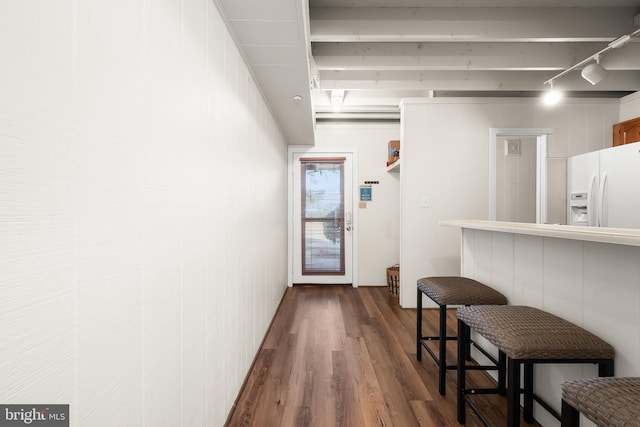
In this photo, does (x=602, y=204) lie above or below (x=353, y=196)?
below

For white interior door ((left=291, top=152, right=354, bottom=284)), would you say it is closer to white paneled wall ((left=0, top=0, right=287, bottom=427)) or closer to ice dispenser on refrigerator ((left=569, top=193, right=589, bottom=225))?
ice dispenser on refrigerator ((left=569, top=193, right=589, bottom=225))

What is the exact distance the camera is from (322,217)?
4.82 meters

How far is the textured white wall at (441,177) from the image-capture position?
3693 mm

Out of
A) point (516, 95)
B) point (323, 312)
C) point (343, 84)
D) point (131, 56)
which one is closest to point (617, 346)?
point (131, 56)

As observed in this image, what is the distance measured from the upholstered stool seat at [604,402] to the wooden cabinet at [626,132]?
151 inches

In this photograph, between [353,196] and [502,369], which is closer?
[502,369]

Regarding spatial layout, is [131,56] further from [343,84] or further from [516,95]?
[516,95]

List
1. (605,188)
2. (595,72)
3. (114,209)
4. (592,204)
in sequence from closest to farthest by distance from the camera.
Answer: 1. (114,209)
2. (595,72)
3. (605,188)
4. (592,204)

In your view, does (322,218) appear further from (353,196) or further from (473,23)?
Answer: (473,23)

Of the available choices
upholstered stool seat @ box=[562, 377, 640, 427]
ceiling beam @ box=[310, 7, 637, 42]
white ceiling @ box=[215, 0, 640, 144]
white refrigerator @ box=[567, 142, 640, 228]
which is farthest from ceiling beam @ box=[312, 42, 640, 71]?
upholstered stool seat @ box=[562, 377, 640, 427]

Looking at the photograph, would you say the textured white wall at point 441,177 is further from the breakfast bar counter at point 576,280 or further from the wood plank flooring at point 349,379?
the breakfast bar counter at point 576,280

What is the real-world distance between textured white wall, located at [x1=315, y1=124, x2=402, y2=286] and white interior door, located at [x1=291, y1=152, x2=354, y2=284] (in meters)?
0.18

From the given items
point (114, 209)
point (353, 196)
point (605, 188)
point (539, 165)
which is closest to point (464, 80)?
point (539, 165)

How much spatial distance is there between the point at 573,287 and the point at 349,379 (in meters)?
1.44
